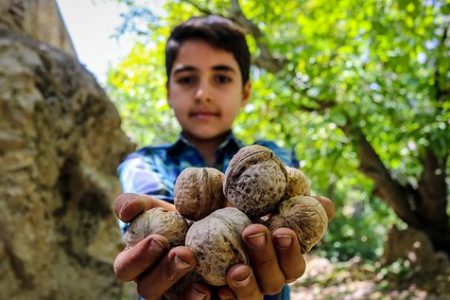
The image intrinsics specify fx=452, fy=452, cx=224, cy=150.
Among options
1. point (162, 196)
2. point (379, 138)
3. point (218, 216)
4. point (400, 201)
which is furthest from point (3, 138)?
point (400, 201)

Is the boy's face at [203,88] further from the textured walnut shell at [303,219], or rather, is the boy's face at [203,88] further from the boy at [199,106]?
the textured walnut shell at [303,219]

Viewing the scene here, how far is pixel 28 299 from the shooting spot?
10.9ft

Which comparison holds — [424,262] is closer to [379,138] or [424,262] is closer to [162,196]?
[379,138]

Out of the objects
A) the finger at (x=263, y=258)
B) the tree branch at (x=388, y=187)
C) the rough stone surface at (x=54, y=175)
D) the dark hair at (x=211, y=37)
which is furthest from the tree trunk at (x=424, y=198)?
the finger at (x=263, y=258)

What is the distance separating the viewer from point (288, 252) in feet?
3.76

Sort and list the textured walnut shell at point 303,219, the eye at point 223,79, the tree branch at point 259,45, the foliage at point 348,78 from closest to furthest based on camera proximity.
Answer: the textured walnut shell at point 303,219 → the eye at point 223,79 → the foliage at point 348,78 → the tree branch at point 259,45

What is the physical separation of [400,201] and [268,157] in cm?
527

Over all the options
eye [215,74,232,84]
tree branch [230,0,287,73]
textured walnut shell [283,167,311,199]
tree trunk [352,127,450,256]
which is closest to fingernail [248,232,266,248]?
textured walnut shell [283,167,311,199]

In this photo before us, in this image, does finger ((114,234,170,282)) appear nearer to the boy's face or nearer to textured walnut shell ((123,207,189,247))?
textured walnut shell ((123,207,189,247))

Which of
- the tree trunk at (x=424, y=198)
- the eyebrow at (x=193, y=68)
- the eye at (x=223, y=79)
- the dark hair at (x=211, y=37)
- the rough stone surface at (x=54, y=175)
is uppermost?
the dark hair at (x=211, y=37)

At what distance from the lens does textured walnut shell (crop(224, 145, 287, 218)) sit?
1.21 m

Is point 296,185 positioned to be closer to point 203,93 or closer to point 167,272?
point 167,272

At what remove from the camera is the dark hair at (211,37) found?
6.93ft

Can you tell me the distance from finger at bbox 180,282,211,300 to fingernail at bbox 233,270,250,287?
12 centimetres
